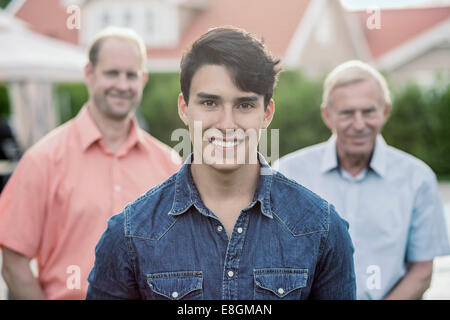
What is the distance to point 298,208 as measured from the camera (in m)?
2.05

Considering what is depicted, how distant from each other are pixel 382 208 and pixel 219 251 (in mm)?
Answer: 1635

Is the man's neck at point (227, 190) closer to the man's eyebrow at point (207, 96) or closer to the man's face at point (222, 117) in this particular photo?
the man's face at point (222, 117)

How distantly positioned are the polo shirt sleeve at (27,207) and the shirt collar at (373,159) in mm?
1526

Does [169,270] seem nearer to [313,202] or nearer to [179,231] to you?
[179,231]

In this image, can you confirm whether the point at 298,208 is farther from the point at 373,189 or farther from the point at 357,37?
the point at 357,37

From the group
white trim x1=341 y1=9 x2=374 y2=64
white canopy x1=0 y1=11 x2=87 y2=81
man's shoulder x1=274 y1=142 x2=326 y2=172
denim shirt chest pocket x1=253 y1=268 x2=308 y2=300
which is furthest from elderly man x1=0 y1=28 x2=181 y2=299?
white trim x1=341 y1=9 x2=374 y2=64

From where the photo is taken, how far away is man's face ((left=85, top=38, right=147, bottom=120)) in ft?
10.9

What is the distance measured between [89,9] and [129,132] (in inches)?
754

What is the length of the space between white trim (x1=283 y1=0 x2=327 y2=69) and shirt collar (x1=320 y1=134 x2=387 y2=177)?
16799mm

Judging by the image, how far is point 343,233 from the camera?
206 centimetres

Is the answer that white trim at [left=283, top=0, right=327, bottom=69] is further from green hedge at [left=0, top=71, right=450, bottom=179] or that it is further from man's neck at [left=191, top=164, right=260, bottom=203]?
man's neck at [left=191, top=164, right=260, bottom=203]

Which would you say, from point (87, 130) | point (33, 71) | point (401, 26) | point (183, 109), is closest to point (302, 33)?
point (401, 26)

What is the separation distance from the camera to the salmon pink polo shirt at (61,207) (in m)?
2.99

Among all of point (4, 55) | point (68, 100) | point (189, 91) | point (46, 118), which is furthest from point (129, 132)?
point (68, 100)
